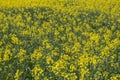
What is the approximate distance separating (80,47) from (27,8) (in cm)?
559

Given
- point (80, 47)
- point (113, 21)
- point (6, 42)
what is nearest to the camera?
point (80, 47)

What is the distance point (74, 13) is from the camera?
50.1 ft

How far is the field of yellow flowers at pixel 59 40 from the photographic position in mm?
9086

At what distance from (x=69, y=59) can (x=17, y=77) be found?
6.03 feet

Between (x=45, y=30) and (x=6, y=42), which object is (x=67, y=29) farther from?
(x=6, y=42)

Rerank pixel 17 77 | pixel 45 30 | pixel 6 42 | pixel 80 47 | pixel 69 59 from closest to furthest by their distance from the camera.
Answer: pixel 17 77
pixel 69 59
pixel 80 47
pixel 6 42
pixel 45 30

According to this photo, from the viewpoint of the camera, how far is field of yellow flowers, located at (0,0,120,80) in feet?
29.8

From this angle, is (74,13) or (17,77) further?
(74,13)

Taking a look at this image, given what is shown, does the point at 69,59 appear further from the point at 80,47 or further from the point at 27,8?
the point at 27,8

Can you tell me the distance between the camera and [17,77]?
8.28 meters

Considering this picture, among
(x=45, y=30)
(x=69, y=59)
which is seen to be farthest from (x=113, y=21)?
(x=69, y=59)

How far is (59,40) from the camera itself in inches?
471

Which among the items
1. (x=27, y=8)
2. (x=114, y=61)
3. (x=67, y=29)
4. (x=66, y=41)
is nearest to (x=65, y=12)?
(x=27, y=8)

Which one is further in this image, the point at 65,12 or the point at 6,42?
the point at 65,12
